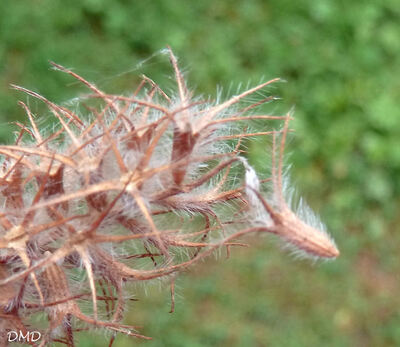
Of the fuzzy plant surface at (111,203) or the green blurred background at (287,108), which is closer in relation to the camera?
the fuzzy plant surface at (111,203)

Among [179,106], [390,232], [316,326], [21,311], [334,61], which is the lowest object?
[316,326]

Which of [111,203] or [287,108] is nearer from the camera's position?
[111,203]

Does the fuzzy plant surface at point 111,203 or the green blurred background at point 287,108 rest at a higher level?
the fuzzy plant surface at point 111,203

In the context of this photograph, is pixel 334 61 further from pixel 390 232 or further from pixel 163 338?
pixel 163 338

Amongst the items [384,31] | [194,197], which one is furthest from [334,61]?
[194,197]

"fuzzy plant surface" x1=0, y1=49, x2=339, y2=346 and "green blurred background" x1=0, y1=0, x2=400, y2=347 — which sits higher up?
"fuzzy plant surface" x1=0, y1=49, x2=339, y2=346
